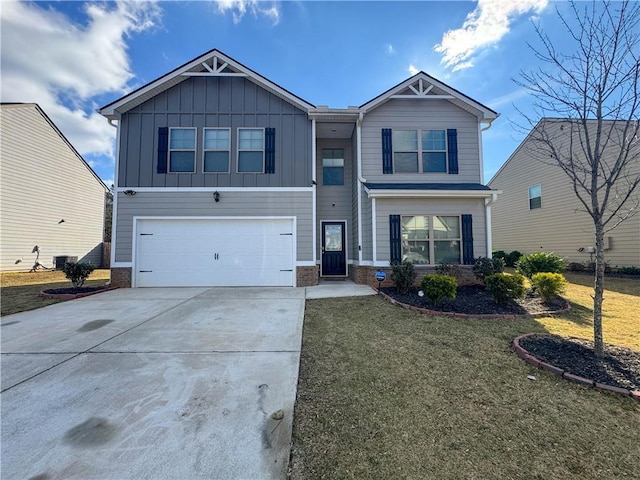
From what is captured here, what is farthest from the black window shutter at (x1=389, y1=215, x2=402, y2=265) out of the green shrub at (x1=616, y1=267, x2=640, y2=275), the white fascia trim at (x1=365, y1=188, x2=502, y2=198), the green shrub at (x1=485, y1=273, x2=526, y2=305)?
the green shrub at (x1=616, y1=267, x2=640, y2=275)

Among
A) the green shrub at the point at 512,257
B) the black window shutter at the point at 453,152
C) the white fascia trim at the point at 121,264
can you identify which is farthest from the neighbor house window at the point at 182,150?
the green shrub at the point at 512,257

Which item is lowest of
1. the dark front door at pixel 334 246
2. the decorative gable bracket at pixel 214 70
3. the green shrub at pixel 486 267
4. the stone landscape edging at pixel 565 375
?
the stone landscape edging at pixel 565 375

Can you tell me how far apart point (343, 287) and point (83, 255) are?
16296 millimetres

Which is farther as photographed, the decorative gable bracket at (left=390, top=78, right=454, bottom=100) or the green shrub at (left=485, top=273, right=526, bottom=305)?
the decorative gable bracket at (left=390, top=78, right=454, bottom=100)

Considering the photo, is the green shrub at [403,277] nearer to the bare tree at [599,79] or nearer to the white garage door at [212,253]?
the white garage door at [212,253]

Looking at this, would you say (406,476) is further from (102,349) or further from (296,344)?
(102,349)

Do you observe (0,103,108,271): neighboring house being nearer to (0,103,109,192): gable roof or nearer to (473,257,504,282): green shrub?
(0,103,109,192): gable roof

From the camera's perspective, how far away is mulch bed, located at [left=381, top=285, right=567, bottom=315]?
5730 millimetres

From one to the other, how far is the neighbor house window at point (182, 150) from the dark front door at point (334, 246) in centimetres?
511

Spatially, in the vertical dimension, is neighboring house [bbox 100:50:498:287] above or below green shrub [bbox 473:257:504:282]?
above

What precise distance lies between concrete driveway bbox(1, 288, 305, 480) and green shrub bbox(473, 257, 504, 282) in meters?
6.12

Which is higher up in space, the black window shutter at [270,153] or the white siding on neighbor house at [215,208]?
the black window shutter at [270,153]

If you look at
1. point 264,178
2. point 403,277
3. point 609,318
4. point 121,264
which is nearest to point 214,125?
point 264,178

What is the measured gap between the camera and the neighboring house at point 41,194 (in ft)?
40.8
